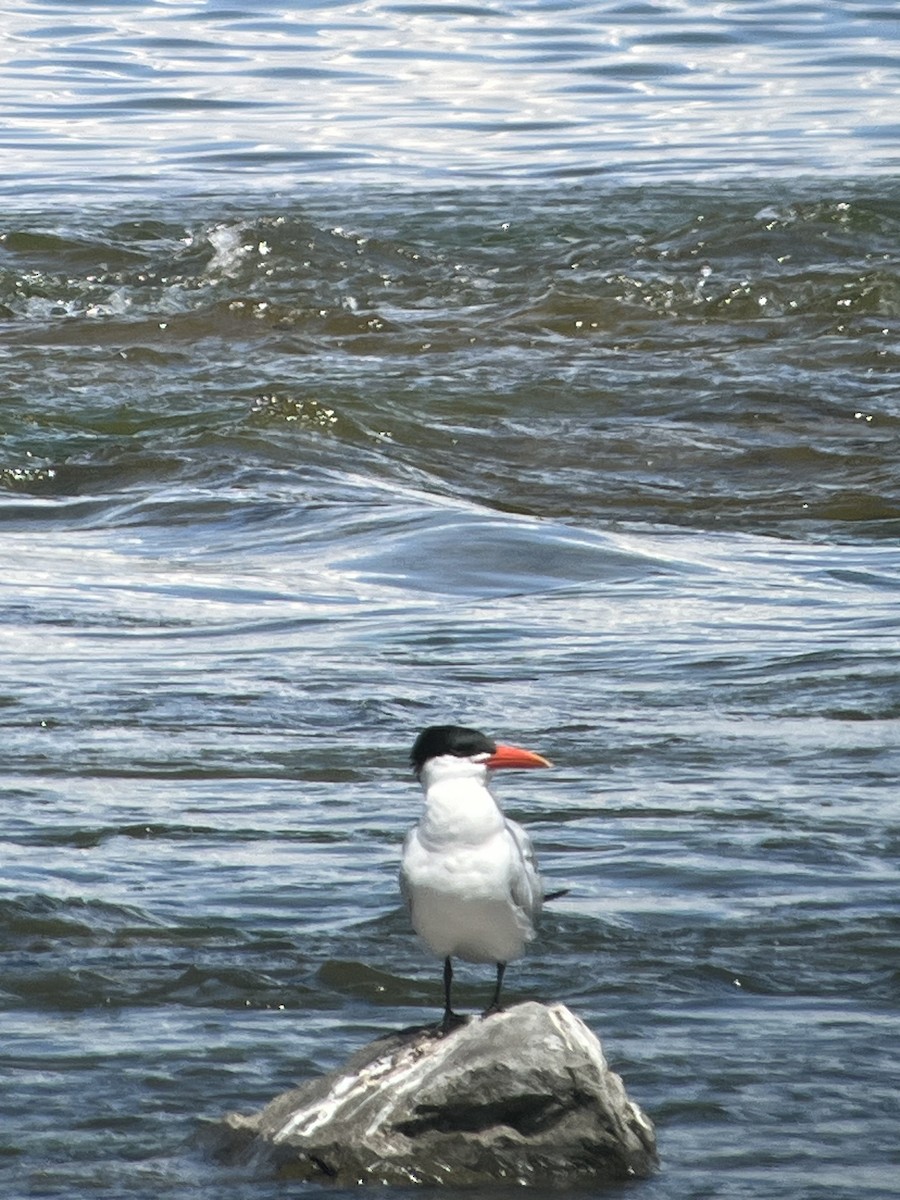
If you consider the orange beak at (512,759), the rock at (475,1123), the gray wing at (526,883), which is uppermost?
the orange beak at (512,759)

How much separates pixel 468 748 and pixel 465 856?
0.20m

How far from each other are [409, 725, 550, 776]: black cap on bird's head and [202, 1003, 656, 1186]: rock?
19.3 inches

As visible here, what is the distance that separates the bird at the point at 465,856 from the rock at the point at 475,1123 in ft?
0.69

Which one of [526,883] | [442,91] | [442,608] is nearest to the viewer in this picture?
[526,883]

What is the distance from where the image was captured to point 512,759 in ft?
13.7

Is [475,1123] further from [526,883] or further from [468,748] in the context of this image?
[468,748]

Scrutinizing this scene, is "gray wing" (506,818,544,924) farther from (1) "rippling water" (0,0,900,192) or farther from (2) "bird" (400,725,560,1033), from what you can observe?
(1) "rippling water" (0,0,900,192)

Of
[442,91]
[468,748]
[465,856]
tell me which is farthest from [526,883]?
[442,91]

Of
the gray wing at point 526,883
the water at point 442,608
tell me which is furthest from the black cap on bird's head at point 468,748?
the water at point 442,608

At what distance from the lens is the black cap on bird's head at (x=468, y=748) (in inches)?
164

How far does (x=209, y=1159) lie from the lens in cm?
425

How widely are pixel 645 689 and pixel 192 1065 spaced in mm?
2812

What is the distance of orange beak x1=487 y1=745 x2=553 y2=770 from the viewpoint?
4156 millimetres

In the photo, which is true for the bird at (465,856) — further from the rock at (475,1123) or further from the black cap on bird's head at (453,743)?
the rock at (475,1123)
